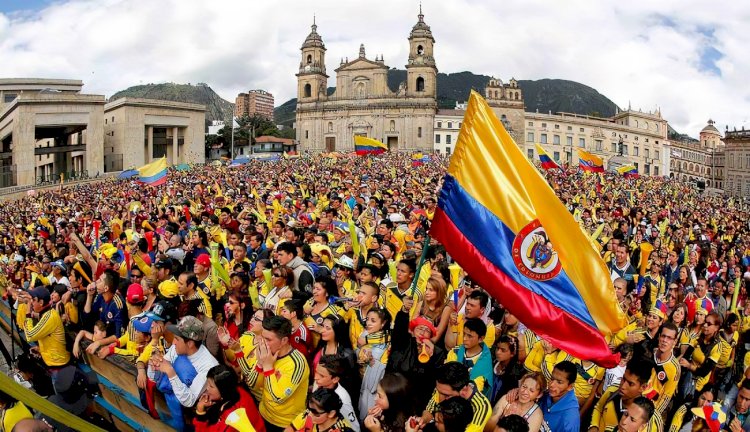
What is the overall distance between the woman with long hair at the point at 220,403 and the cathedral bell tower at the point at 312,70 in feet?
260

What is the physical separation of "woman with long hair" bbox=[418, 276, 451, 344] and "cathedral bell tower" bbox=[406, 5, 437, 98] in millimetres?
74105

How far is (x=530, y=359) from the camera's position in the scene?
449 centimetres

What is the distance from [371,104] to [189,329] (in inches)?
2948

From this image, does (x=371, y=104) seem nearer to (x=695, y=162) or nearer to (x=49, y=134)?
(x=49, y=134)

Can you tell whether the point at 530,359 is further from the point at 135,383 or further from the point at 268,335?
the point at 135,383

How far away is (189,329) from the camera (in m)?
4.12

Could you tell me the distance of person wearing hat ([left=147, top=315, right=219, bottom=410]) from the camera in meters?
4.07

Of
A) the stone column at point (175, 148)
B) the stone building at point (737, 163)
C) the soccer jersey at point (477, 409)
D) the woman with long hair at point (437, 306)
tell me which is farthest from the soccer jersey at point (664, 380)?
the stone building at point (737, 163)

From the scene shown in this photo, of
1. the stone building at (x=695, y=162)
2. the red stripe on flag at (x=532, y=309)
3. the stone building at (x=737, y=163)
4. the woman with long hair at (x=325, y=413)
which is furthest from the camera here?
the stone building at (x=695, y=162)

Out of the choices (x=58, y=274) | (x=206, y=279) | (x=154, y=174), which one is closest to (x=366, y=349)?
(x=206, y=279)

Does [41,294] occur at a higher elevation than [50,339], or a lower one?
higher

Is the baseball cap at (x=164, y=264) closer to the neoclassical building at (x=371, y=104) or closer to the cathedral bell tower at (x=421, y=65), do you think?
the neoclassical building at (x=371, y=104)

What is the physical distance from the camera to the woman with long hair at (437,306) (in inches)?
196

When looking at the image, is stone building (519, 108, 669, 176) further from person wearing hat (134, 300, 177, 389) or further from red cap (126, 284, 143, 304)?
person wearing hat (134, 300, 177, 389)
